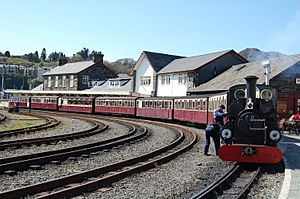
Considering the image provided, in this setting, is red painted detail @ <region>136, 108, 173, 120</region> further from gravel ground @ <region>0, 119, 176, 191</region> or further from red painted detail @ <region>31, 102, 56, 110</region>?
red painted detail @ <region>31, 102, 56, 110</region>

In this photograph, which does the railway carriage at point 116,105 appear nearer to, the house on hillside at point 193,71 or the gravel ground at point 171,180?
the house on hillside at point 193,71

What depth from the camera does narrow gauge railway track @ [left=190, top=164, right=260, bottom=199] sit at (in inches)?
291

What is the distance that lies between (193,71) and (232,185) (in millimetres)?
36216

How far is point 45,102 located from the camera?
56.2m

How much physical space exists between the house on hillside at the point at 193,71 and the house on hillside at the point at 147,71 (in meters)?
1.21

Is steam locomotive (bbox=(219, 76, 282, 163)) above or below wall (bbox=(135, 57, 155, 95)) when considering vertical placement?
below

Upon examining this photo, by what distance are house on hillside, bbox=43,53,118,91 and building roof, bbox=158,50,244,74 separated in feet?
68.2

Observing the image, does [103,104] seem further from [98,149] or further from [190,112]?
[98,149]

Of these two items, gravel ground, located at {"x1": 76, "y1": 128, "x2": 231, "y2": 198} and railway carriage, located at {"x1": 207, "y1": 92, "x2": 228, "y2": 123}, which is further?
railway carriage, located at {"x1": 207, "y1": 92, "x2": 228, "y2": 123}

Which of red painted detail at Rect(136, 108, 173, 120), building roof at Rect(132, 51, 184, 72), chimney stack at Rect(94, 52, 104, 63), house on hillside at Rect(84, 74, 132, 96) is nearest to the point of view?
red painted detail at Rect(136, 108, 173, 120)

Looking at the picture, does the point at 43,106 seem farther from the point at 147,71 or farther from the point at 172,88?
the point at 172,88

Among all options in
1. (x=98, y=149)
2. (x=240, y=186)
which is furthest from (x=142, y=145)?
(x=240, y=186)

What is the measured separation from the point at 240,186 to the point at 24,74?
14034 cm

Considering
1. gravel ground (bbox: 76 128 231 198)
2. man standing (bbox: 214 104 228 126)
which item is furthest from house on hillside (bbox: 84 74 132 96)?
gravel ground (bbox: 76 128 231 198)
